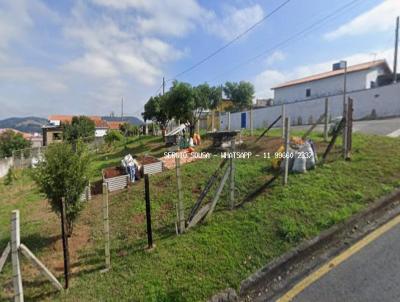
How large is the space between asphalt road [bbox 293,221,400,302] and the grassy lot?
72cm

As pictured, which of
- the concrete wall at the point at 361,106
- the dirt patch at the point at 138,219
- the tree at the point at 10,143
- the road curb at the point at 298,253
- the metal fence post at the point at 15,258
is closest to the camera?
the metal fence post at the point at 15,258

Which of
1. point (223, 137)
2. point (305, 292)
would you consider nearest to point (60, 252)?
point (305, 292)

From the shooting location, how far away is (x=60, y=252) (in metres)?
5.30

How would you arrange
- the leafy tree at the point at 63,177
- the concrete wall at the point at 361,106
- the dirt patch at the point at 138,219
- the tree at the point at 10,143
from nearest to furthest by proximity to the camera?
the leafy tree at the point at 63,177, the dirt patch at the point at 138,219, the concrete wall at the point at 361,106, the tree at the point at 10,143

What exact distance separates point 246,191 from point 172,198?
180cm

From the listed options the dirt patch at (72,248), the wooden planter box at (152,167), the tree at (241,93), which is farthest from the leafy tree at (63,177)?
the tree at (241,93)

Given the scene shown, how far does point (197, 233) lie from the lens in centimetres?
488

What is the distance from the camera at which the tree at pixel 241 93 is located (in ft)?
150

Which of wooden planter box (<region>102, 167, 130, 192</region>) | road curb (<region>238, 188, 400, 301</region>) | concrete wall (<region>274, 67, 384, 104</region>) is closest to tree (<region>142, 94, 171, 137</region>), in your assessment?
concrete wall (<region>274, 67, 384, 104</region>)

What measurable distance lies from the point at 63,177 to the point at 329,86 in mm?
39622

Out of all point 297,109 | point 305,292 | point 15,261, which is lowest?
point 305,292

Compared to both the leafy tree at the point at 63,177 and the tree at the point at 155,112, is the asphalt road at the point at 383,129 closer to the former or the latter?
the leafy tree at the point at 63,177

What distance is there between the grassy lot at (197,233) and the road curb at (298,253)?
0.11m

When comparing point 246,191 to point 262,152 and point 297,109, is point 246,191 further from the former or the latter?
point 297,109
